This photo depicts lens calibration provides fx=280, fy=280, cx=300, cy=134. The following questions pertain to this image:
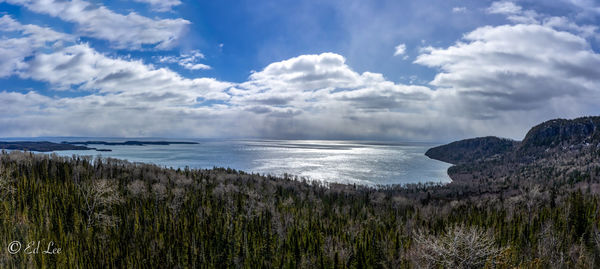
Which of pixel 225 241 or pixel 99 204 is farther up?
pixel 99 204

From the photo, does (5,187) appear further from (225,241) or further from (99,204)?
(225,241)

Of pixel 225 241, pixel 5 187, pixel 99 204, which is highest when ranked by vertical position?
pixel 5 187

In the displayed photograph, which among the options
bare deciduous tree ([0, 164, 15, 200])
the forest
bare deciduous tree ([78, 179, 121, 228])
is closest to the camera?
the forest

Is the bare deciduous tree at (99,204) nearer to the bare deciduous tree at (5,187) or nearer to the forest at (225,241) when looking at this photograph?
the forest at (225,241)

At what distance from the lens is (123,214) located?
285 feet

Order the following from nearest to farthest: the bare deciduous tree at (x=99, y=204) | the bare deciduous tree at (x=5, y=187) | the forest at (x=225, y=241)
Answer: the forest at (x=225, y=241)
the bare deciduous tree at (x=5, y=187)
the bare deciduous tree at (x=99, y=204)

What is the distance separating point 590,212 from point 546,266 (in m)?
77.7

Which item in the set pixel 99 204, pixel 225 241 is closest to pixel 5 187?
pixel 99 204

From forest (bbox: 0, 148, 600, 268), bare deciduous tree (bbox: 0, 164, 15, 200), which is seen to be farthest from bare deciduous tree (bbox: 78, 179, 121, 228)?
bare deciduous tree (bbox: 0, 164, 15, 200)

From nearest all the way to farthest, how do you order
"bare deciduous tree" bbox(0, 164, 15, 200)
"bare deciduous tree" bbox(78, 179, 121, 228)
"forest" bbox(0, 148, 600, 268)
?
"forest" bbox(0, 148, 600, 268) → "bare deciduous tree" bbox(0, 164, 15, 200) → "bare deciduous tree" bbox(78, 179, 121, 228)

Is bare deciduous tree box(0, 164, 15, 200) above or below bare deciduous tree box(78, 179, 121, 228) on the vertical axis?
above

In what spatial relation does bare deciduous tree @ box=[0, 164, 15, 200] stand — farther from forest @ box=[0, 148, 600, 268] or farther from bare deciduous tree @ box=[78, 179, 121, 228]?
bare deciduous tree @ box=[78, 179, 121, 228]

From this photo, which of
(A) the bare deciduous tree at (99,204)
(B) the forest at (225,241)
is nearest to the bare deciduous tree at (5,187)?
(B) the forest at (225,241)

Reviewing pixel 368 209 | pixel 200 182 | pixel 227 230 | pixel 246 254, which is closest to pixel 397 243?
pixel 246 254
